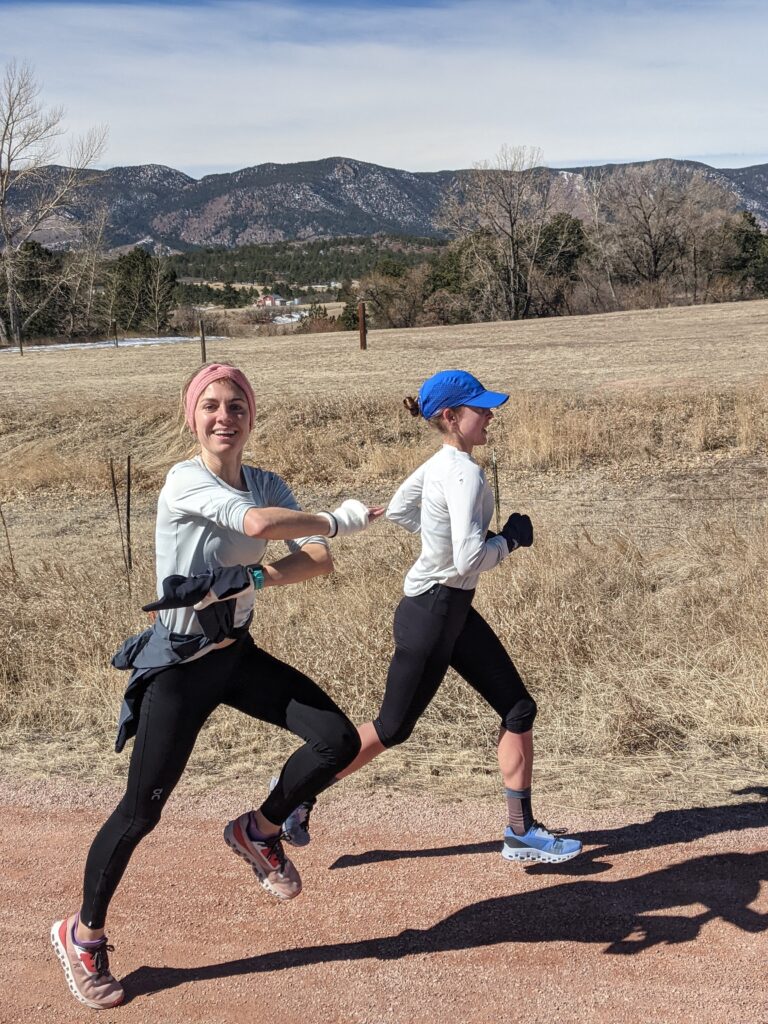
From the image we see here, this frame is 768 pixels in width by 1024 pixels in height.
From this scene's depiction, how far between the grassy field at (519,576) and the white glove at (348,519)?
187 cm

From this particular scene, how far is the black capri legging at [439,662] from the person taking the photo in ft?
12.6

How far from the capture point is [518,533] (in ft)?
12.7

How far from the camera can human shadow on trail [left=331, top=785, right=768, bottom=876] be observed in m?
4.05

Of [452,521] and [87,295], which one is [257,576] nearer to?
[452,521]

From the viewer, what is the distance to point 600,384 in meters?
19.5

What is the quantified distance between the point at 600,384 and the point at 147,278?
38379 millimetres

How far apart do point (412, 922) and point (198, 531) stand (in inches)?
60.9

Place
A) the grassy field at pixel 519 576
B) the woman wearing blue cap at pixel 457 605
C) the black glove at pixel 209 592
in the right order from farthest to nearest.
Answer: the grassy field at pixel 519 576 → the woman wearing blue cap at pixel 457 605 → the black glove at pixel 209 592

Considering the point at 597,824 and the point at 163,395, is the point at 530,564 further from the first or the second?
the point at 163,395

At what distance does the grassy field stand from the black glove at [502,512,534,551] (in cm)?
136

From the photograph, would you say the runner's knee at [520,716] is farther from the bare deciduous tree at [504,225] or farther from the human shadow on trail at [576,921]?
the bare deciduous tree at [504,225]

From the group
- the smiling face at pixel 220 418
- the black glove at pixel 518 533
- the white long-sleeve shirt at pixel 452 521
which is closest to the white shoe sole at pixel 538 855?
the white long-sleeve shirt at pixel 452 521

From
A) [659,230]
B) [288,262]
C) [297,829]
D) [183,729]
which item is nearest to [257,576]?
[183,729]

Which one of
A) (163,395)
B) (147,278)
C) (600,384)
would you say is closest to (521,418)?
(600,384)
